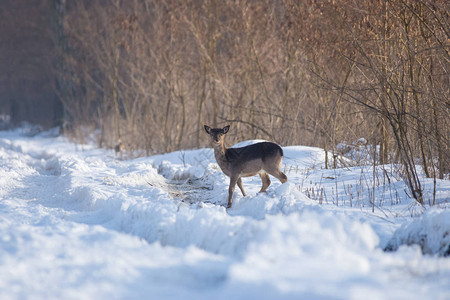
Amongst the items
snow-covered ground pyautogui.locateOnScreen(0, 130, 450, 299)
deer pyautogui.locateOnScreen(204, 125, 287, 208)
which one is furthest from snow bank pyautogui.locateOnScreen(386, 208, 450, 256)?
deer pyautogui.locateOnScreen(204, 125, 287, 208)

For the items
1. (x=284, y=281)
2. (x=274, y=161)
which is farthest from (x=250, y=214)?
(x=284, y=281)

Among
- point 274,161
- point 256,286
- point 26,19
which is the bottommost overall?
point 256,286

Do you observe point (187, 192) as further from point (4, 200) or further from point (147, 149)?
point (147, 149)

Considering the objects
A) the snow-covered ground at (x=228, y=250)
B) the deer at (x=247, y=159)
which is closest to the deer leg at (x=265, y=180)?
the deer at (x=247, y=159)

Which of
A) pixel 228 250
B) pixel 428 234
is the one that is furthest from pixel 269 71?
pixel 228 250

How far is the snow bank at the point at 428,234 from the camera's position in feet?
12.5

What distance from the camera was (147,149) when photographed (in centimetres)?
1398

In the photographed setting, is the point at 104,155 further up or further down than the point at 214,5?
further down

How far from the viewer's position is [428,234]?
12.8 ft

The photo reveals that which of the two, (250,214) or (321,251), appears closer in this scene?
(321,251)

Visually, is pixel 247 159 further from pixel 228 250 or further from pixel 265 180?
pixel 228 250

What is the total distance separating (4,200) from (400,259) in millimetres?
5036

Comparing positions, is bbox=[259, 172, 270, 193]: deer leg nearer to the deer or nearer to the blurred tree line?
the deer

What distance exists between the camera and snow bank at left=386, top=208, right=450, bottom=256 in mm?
3807
